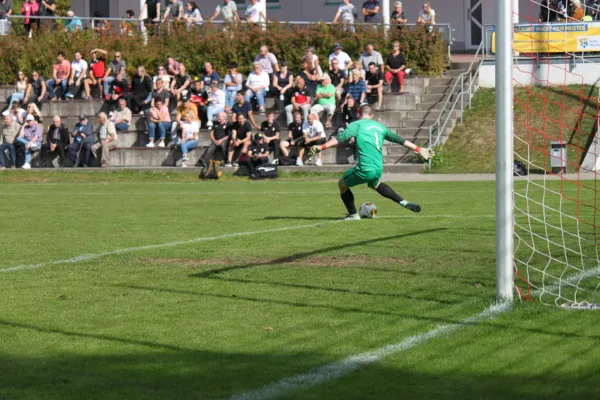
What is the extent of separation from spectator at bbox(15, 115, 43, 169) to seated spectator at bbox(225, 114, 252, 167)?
237 inches

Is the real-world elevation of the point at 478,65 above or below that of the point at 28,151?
above

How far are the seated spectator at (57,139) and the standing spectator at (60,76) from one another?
107 inches

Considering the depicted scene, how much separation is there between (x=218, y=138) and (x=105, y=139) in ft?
11.7

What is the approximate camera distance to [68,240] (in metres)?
13.6

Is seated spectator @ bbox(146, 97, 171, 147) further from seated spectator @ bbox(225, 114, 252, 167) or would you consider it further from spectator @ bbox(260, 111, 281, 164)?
spectator @ bbox(260, 111, 281, 164)

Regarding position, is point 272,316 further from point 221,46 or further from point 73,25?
point 73,25

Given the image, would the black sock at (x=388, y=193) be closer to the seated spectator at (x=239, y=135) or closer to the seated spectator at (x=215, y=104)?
the seated spectator at (x=239, y=135)

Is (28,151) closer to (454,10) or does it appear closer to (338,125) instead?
(338,125)

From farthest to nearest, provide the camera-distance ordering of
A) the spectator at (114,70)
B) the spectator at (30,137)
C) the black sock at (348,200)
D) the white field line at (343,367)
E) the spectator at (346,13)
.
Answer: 1. the spectator at (346,13)
2. the spectator at (114,70)
3. the spectator at (30,137)
4. the black sock at (348,200)
5. the white field line at (343,367)

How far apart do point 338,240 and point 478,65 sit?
809 inches

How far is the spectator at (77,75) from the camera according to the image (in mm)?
33000

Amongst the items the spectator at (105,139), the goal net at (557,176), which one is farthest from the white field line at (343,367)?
the spectator at (105,139)

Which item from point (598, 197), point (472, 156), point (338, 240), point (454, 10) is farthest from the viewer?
point (454, 10)

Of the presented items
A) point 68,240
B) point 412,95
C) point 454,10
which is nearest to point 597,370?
point 68,240
